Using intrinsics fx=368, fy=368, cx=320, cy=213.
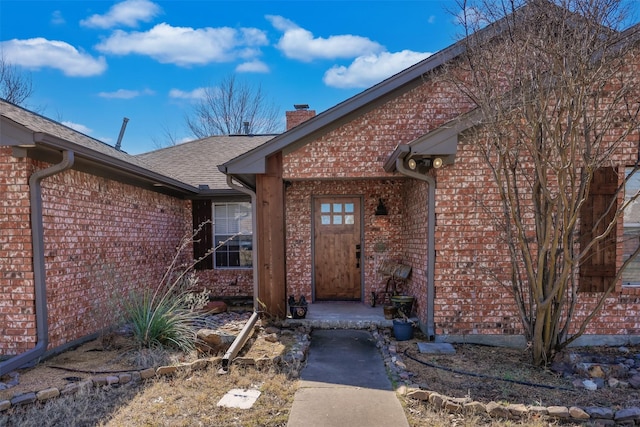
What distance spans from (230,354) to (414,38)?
6138 mm

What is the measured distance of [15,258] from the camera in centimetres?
454

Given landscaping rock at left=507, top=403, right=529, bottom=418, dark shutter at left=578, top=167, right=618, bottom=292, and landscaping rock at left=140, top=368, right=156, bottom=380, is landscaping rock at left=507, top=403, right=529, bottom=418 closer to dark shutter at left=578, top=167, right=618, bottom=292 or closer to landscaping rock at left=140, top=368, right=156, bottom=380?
dark shutter at left=578, top=167, right=618, bottom=292

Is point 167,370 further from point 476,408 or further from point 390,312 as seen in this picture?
point 390,312

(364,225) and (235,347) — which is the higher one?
(364,225)

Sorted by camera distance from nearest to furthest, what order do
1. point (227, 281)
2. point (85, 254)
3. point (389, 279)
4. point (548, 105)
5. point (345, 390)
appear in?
point (345, 390), point (548, 105), point (85, 254), point (389, 279), point (227, 281)

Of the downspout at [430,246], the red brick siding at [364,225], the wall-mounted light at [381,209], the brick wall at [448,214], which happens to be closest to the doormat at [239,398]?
the downspout at [430,246]

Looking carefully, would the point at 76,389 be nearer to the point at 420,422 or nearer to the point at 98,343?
the point at 98,343

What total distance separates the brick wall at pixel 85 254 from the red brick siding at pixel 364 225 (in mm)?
2893

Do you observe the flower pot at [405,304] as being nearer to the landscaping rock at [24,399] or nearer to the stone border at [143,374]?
the stone border at [143,374]

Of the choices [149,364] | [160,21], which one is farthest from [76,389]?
[160,21]

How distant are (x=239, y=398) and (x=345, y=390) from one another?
3.53 ft

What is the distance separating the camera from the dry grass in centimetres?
320

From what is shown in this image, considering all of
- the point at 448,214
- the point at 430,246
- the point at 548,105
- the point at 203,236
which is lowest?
the point at 430,246

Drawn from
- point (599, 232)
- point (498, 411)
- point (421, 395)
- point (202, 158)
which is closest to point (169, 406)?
point (421, 395)
